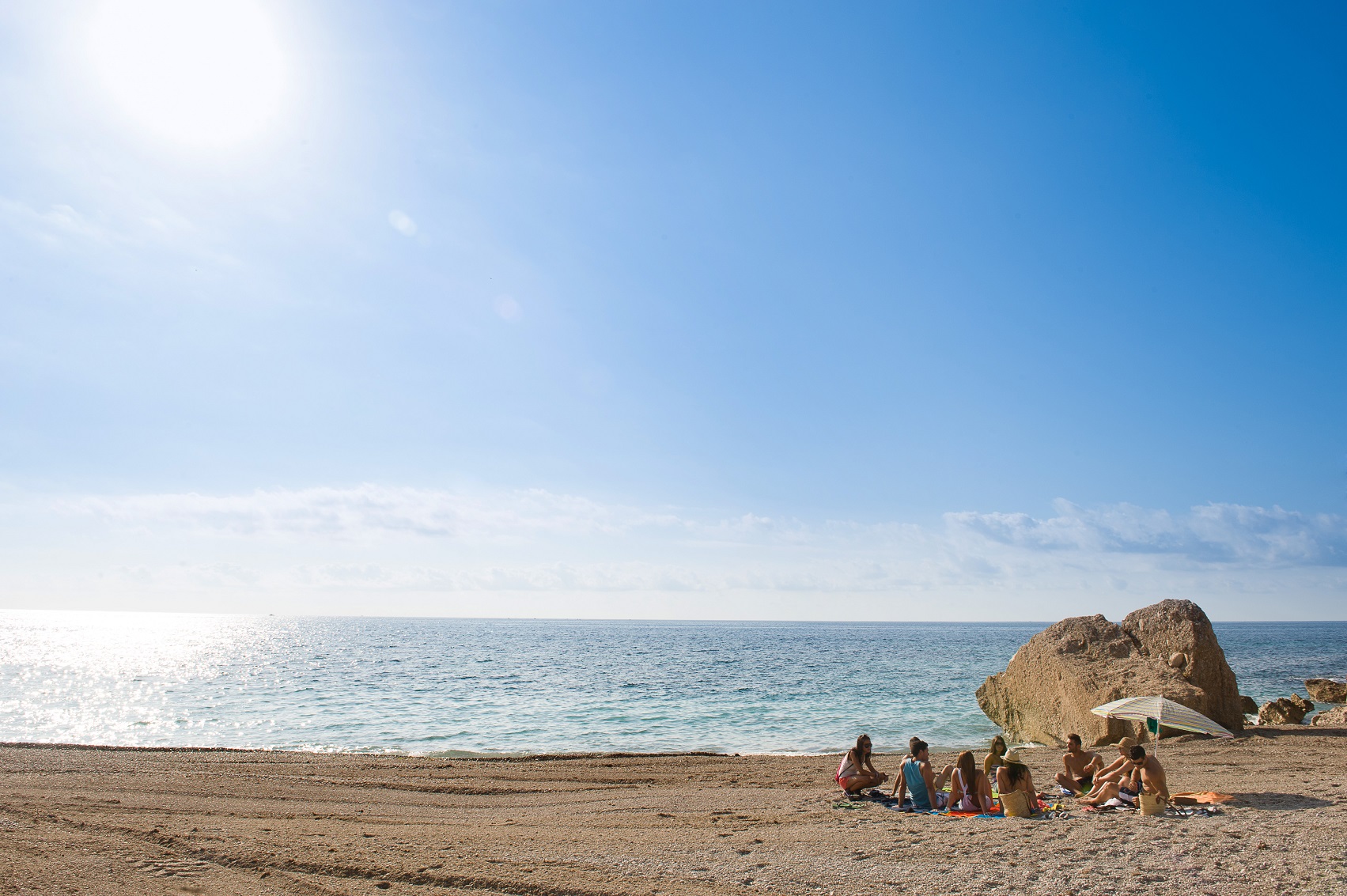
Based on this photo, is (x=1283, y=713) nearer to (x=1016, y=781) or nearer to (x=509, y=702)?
(x=1016, y=781)

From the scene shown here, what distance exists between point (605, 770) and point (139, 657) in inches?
2689

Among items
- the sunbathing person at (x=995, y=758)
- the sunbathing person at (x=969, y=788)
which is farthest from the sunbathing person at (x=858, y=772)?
the sunbathing person at (x=995, y=758)

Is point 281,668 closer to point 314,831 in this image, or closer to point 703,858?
point 314,831

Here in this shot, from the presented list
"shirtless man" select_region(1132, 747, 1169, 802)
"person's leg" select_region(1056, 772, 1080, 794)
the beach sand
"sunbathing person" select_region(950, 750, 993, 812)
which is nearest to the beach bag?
"sunbathing person" select_region(950, 750, 993, 812)

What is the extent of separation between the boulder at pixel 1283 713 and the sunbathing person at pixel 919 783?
20286 millimetres

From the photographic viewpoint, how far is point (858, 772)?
508 inches

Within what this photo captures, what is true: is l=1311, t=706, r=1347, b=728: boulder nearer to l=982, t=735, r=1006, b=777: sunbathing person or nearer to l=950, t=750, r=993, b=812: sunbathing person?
l=982, t=735, r=1006, b=777: sunbathing person

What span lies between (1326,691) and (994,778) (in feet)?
104

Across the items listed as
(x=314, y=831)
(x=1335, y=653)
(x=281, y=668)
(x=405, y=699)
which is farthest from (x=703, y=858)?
(x=1335, y=653)

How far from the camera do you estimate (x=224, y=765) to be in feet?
54.3

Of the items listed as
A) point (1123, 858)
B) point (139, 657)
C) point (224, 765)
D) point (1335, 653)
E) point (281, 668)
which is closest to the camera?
point (1123, 858)

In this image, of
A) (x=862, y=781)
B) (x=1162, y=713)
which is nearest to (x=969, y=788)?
(x=862, y=781)

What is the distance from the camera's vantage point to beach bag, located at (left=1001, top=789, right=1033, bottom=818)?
36.5 ft

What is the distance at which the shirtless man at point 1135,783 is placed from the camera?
10961mm
